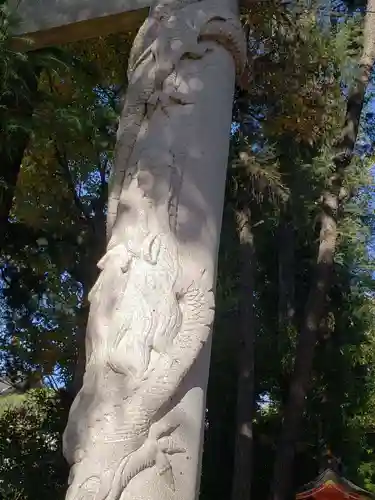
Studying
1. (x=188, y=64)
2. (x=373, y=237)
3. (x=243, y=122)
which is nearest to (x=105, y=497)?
(x=188, y=64)

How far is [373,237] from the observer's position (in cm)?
1234

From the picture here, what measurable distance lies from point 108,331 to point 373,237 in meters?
10.5

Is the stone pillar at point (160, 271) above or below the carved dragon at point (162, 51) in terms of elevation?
below

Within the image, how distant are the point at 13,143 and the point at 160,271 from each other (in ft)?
8.87

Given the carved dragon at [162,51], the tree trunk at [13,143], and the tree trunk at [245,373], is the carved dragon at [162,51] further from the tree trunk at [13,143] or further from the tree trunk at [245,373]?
the tree trunk at [245,373]

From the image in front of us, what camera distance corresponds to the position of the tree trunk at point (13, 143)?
4523 mm

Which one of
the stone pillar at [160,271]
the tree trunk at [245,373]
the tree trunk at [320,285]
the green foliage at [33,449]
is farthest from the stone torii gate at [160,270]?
the green foliage at [33,449]

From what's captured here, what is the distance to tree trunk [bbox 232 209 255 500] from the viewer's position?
7555 mm

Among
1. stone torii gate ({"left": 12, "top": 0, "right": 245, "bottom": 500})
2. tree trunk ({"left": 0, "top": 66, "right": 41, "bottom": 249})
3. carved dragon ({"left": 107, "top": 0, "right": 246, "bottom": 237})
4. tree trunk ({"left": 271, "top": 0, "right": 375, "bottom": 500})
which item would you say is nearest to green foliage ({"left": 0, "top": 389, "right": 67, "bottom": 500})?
tree trunk ({"left": 271, "top": 0, "right": 375, "bottom": 500})

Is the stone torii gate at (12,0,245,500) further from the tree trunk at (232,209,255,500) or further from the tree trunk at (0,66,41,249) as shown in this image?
the tree trunk at (232,209,255,500)

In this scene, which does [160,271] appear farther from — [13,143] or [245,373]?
[245,373]

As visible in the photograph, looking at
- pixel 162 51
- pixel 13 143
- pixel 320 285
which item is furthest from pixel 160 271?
pixel 320 285

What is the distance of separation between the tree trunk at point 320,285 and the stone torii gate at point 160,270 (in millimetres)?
4359

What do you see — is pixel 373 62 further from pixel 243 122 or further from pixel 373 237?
pixel 373 237
